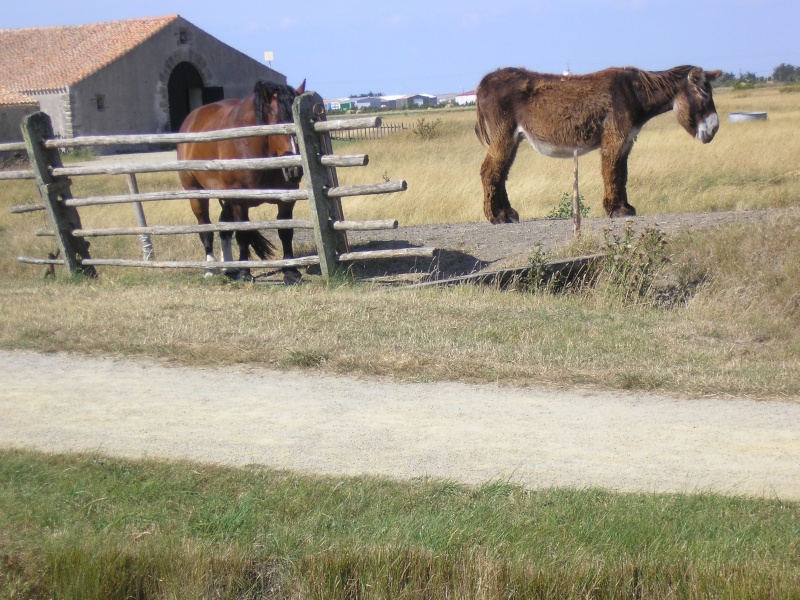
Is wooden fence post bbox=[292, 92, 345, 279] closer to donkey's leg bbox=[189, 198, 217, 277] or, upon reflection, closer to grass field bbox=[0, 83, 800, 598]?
grass field bbox=[0, 83, 800, 598]

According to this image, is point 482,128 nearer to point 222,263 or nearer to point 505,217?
point 505,217

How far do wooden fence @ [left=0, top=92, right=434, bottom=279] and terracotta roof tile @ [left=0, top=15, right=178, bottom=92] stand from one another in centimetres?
2702

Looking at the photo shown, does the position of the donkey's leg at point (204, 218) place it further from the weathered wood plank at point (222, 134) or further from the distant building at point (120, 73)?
the distant building at point (120, 73)

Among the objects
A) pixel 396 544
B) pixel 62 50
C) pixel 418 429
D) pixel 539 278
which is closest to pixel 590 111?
pixel 539 278

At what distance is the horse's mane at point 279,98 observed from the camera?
10.4 meters

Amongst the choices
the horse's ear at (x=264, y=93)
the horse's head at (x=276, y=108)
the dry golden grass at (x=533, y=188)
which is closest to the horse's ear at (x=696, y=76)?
the dry golden grass at (x=533, y=188)

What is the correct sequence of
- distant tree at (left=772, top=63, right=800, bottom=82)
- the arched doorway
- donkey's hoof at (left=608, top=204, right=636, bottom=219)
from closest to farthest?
1. donkey's hoof at (left=608, top=204, right=636, bottom=219)
2. the arched doorway
3. distant tree at (left=772, top=63, right=800, bottom=82)

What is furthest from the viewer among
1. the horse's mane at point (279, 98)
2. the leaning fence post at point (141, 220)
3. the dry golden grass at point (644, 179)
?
the dry golden grass at point (644, 179)

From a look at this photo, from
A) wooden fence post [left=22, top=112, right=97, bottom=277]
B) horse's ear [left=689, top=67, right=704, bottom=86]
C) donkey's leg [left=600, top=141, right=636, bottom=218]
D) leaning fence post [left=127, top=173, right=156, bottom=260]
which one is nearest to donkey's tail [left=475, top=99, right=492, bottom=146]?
donkey's leg [left=600, top=141, right=636, bottom=218]

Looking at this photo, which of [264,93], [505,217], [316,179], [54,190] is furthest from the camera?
[505,217]

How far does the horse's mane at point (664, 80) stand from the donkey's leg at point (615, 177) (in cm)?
81

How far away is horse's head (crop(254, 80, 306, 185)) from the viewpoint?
1029 cm

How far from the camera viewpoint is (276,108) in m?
10.4

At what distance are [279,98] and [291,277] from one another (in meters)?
2.02
